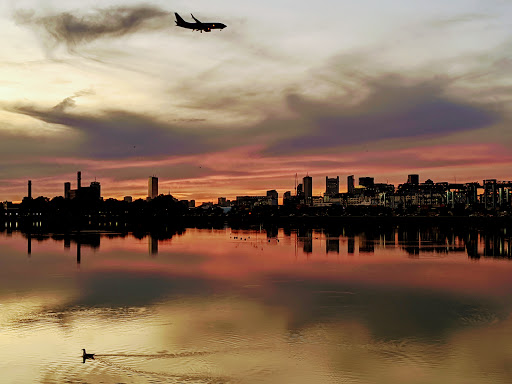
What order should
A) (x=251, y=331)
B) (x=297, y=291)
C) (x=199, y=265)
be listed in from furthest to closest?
(x=199, y=265) → (x=297, y=291) → (x=251, y=331)

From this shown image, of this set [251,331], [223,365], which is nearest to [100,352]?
[223,365]

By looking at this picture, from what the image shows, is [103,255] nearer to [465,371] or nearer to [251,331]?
[251,331]

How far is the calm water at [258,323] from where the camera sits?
26.2 meters

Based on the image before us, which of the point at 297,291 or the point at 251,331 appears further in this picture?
the point at 297,291

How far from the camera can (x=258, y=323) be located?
36125mm

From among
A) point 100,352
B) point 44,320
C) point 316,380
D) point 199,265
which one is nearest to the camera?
point 316,380

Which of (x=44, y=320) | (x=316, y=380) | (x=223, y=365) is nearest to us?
(x=316, y=380)

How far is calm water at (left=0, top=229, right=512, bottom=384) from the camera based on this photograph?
26203 millimetres

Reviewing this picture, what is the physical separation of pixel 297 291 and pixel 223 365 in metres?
23.7

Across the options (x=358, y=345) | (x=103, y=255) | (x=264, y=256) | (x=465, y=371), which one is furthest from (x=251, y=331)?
(x=103, y=255)

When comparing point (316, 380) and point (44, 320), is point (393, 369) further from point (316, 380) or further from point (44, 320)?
point (44, 320)

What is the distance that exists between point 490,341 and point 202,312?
19.6m

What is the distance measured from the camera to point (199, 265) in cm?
7306

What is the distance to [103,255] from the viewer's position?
283 feet
